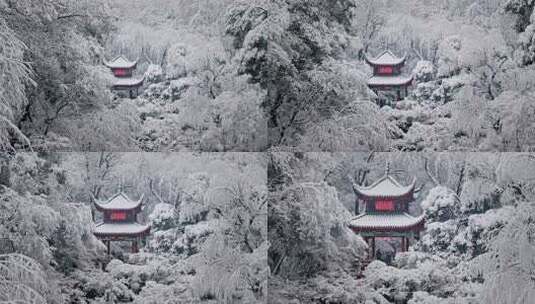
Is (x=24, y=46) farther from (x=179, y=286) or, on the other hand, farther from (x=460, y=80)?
(x=460, y=80)

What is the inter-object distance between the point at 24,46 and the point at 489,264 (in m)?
2.40

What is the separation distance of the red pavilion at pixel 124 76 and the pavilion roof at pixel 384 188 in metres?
1.21

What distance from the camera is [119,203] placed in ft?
12.8

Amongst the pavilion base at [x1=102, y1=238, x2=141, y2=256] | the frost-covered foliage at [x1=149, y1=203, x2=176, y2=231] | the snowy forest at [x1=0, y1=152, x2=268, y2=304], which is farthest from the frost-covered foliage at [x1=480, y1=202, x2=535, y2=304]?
the pavilion base at [x1=102, y1=238, x2=141, y2=256]

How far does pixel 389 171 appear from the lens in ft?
12.9

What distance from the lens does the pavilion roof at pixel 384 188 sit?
12.9ft

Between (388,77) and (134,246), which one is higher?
(388,77)

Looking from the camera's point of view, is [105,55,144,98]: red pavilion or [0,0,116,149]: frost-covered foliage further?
[105,55,144,98]: red pavilion

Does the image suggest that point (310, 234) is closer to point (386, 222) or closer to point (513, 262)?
point (386, 222)

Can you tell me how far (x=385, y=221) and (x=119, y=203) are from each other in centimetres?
133

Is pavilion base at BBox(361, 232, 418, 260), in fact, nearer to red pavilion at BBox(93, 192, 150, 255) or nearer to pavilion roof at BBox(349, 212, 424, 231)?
pavilion roof at BBox(349, 212, 424, 231)

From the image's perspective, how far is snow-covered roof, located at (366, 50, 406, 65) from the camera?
3.86 meters

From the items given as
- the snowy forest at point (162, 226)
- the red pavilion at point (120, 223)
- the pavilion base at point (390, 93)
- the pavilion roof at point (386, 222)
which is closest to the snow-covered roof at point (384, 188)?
the pavilion roof at point (386, 222)

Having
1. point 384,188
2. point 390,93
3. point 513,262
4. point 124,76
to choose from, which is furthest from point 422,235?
point 124,76
